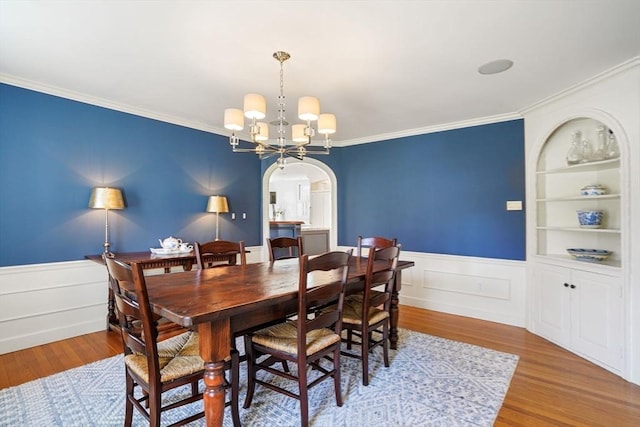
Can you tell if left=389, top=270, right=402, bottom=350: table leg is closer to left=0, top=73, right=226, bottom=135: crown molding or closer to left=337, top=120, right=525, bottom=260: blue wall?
left=337, top=120, right=525, bottom=260: blue wall

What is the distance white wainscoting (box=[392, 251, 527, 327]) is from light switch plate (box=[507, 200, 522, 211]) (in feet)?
2.07

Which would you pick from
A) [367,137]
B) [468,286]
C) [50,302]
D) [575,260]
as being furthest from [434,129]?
[50,302]

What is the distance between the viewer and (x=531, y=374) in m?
2.57

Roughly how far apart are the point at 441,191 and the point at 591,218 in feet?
5.44

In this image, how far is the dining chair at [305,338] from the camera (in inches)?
71.7

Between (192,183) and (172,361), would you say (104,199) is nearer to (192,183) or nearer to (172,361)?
(192,183)

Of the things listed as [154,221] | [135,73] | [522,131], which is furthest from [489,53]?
[154,221]

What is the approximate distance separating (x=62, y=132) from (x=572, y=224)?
17.7 feet

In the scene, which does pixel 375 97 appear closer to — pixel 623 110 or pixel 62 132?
pixel 623 110

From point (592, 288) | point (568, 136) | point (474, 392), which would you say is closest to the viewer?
point (474, 392)

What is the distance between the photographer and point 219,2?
6.03 ft

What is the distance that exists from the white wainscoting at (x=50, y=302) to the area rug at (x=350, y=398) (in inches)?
34.9

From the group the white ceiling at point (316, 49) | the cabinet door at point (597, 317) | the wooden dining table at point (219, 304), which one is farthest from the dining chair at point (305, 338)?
the cabinet door at point (597, 317)

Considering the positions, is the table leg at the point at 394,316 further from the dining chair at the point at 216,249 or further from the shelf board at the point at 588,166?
the shelf board at the point at 588,166
